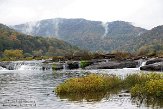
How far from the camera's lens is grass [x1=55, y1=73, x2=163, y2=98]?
120ft

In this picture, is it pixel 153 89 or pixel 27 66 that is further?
pixel 27 66

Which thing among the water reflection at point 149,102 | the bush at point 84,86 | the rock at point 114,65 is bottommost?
the water reflection at point 149,102

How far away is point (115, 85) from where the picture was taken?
4647 cm

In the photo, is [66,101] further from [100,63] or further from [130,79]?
[100,63]

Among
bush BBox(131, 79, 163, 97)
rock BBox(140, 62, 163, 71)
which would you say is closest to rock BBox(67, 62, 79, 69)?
rock BBox(140, 62, 163, 71)

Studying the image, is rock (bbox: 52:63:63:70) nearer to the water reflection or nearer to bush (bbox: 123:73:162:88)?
bush (bbox: 123:73:162:88)

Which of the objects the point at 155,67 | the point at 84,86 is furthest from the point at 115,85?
the point at 155,67

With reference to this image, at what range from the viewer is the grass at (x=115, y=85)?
3662 cm

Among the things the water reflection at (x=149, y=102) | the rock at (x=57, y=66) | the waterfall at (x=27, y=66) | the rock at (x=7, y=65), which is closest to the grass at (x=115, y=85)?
the water reflection at (x=149, y=102)

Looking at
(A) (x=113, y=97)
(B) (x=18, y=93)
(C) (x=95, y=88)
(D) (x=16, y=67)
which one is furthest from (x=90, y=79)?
(D) (x=16, y=67)

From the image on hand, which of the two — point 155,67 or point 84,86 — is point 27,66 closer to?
point 155,67

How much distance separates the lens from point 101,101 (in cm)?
3641

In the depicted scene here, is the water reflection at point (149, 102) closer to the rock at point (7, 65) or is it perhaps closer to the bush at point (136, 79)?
the bush at point (136, 79)

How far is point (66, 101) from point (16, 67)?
70.4 meters
